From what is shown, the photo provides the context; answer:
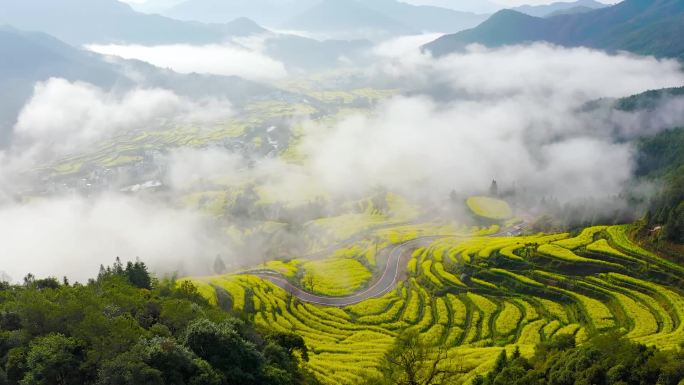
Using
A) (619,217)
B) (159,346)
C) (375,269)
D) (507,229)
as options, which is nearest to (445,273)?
(375,269)

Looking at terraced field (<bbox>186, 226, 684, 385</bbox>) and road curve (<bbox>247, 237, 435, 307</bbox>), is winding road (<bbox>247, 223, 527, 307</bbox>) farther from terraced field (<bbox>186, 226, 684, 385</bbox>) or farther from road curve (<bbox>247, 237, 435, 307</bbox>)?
terraced field (<bbox>186, 226, 684, 385</bbox>)

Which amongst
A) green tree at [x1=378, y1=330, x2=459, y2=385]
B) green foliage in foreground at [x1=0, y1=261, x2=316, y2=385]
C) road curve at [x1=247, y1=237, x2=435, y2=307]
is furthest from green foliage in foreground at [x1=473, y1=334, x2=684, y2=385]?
road curve at [x1=247, y1=237, x2=435, y2=307]

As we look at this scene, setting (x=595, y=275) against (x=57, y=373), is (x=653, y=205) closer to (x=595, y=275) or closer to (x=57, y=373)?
(x=595, y=275)

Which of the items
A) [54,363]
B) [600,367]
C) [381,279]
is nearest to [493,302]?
[381,279]

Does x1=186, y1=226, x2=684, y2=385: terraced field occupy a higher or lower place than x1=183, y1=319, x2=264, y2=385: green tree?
lower

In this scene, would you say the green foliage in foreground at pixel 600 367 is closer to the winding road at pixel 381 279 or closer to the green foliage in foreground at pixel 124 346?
the green foliage in foreground at pixel 124 346
